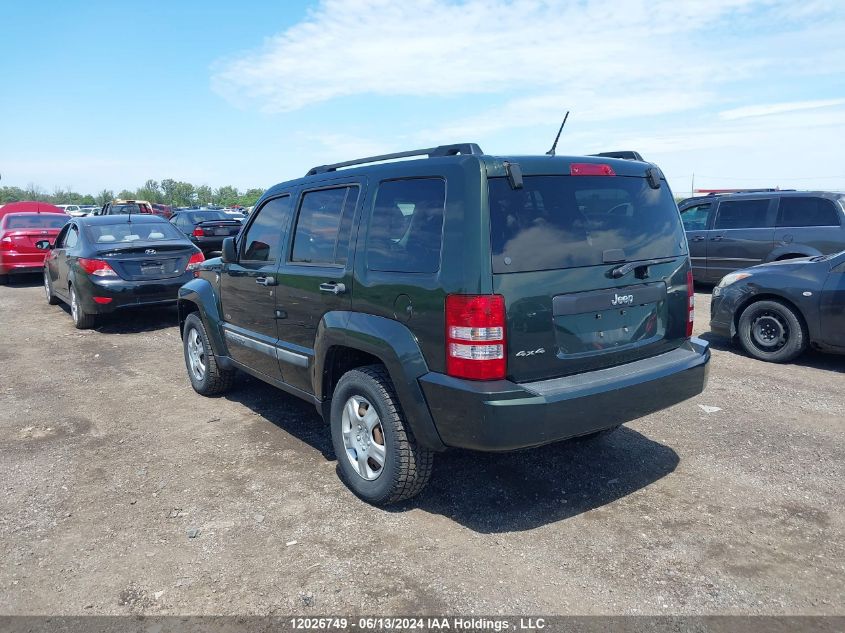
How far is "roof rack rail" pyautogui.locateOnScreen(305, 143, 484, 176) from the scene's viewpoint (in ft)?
11.3

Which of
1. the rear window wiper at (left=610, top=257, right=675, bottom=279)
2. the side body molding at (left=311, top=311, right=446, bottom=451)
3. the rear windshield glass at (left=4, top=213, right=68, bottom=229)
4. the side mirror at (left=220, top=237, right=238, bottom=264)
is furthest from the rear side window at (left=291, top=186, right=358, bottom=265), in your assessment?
the rear windshield glass at (left=4, top=213, right=68, bottom=229)

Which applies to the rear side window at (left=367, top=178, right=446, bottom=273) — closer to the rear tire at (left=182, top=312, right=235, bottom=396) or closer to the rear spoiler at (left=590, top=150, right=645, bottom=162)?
the rear spoiler at (left=590, top=150, right=645, bottom=162)

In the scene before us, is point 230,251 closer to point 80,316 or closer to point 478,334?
point 478,334

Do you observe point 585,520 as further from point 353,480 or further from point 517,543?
point 353,480

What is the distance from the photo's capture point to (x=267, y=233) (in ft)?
16.1

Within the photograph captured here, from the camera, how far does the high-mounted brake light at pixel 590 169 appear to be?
136 inches

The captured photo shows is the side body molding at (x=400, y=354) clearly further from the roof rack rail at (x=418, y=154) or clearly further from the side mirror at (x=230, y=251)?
the side mirror at (x=230, y=251)

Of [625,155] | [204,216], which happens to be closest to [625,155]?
[625,155]

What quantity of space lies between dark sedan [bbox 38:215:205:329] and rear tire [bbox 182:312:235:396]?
266 cm

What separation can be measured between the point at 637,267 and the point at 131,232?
8290mm

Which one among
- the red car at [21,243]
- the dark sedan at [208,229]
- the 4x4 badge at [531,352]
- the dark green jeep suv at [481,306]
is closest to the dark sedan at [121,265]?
the red car at [21,243]

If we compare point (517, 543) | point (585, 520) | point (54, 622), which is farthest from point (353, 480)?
point (54, 622)

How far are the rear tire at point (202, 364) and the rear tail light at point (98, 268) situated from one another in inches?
134

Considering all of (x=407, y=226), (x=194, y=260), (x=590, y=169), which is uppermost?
(x=590, y=169)
